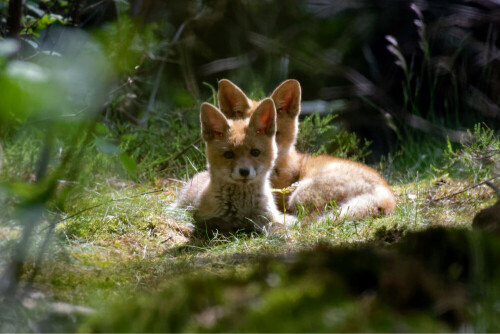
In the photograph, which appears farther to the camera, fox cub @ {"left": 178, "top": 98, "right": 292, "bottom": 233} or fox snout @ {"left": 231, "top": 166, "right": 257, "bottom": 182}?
fox cub @ {"left": 178, "top": 98, "right": 292, "bottom": 233}

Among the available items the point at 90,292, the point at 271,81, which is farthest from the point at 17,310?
the point at 271,81

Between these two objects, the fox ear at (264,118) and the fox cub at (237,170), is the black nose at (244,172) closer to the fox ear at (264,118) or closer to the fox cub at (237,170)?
the fox cub at (237,170)

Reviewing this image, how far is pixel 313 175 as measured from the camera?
484cm

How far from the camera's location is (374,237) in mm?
3393

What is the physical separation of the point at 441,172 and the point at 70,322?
3.99 meters

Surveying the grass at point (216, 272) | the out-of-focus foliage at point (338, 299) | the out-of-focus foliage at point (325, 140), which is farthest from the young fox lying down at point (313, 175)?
the out-of-focus foliage at point (338, 299)

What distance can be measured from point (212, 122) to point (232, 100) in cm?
102

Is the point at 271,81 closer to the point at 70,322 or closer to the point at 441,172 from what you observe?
the point at 441,172

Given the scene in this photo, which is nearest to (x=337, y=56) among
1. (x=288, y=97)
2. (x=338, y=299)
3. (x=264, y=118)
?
(x=288, y=97)

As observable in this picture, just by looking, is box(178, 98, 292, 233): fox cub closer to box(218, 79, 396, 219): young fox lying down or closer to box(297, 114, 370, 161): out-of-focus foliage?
box(218, 79, 396, 219): young fox lying down

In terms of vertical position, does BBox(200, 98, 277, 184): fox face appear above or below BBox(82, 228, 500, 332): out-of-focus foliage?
A: below

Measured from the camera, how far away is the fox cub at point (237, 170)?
4.30m

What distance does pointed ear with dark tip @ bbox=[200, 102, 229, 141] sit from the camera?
169 inches

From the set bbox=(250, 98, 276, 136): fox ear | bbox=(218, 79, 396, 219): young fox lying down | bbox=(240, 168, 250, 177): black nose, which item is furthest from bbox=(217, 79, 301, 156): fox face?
bbox=(240, 168, 250, 177): black nose
